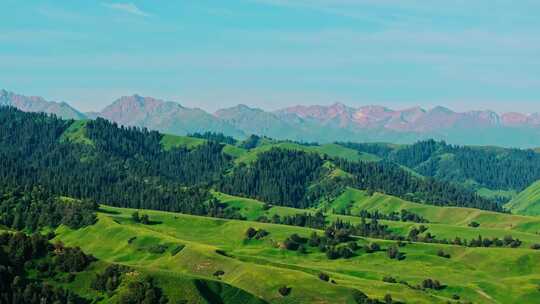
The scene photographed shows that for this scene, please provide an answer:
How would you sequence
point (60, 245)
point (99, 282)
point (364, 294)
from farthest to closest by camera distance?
point (364, 294) < point (60, 245) < point (99, 282)

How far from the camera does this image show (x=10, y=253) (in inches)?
6309

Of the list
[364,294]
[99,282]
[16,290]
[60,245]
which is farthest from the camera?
Result: [364,294]

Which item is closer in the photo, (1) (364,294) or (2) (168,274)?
(2) (168,274)

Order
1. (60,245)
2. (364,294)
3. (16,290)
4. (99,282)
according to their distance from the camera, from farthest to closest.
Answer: (364,294), (60,245), (99,282), (16,290)

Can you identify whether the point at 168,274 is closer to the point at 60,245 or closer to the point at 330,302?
the point at 60,245

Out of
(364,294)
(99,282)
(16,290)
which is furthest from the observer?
(364,294)

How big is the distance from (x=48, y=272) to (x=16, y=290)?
14079 mm

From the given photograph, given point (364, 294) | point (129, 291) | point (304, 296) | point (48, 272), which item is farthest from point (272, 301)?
point (48, 272)

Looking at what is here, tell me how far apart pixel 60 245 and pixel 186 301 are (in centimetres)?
3317

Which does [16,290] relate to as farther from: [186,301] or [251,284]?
[251,284]

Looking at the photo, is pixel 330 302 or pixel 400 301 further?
pixel 400 301

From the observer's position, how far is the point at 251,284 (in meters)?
186

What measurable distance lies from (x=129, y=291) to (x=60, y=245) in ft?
86.5

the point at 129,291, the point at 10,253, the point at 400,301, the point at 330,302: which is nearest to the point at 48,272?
the point at 10,253
